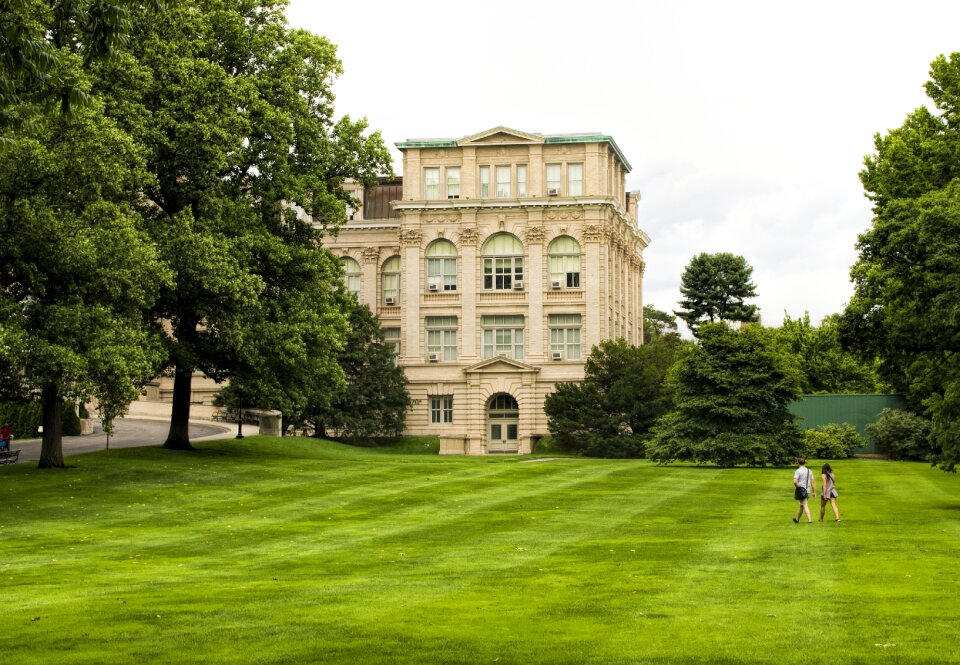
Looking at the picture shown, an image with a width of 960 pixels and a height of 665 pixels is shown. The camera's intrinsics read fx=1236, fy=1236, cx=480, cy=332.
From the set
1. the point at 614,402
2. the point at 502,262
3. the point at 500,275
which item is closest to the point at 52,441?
the point at 614,402

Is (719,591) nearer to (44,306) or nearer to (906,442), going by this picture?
(44,306)

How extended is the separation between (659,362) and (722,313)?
143ft

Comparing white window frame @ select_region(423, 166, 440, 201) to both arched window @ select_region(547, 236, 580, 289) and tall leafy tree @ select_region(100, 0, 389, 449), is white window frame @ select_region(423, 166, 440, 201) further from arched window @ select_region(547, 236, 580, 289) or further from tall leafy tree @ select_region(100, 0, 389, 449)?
tall leafy tree @ select_region(100, 0, 389, 449)

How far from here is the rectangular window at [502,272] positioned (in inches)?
3565

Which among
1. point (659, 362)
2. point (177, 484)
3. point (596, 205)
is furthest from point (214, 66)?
point (596, 205)

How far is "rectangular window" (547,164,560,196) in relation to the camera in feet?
294

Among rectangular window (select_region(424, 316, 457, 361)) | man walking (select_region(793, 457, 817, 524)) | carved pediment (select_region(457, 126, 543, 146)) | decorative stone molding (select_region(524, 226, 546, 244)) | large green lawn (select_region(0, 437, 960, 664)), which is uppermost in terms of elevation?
carved pediment (select_region(457, 126, 543, 146))

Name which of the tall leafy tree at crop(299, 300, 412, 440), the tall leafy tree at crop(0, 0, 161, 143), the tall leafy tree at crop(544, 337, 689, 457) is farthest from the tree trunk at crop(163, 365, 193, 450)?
the tall leafy tree at crop(0, 0, 161, 143)

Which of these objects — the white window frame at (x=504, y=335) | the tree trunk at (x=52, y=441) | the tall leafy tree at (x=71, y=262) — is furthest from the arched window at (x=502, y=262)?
the tall leafy tree at (x=71, y=262)

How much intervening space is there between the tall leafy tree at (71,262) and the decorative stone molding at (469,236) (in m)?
53.0

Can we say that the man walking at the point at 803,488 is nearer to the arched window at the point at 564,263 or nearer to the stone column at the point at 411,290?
the arched window at the point at 564,263

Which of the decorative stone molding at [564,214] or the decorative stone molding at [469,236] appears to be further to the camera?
the decorative stone molding at [469,236]

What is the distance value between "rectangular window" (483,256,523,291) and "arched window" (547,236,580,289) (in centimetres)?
244

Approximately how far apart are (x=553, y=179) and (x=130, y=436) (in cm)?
3903
